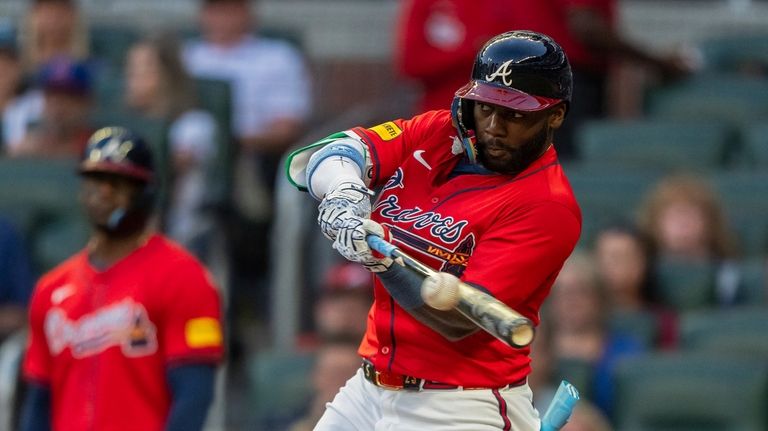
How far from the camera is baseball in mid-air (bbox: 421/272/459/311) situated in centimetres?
297

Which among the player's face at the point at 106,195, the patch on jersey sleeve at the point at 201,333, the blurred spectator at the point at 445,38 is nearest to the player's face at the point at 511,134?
the patch on jersey sleeve at the point at 201,333

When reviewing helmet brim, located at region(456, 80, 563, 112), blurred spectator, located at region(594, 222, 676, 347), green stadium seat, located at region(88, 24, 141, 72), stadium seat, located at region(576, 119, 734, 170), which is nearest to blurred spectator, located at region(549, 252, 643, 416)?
blurred spectator, located at region(594, 222, 676, 347)

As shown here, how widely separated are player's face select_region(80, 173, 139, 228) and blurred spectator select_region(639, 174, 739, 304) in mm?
2946

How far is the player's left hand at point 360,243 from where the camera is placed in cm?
312

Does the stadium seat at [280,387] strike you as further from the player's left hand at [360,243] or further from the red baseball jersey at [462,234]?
the player's left hand at [360,243]

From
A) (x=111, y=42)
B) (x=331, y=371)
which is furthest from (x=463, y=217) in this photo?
(x=111, y=42)

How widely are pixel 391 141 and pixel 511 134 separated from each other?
325 mm

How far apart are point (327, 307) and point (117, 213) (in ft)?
5.94

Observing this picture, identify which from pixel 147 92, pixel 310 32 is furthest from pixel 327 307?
pixel 310 32

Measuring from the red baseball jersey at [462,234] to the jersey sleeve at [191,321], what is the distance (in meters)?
1.17

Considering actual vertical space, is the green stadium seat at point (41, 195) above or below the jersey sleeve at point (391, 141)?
below

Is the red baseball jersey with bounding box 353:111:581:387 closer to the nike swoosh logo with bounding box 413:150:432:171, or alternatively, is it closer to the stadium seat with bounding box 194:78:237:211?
the nike swoosh logo with bounding box 413:150:432:171

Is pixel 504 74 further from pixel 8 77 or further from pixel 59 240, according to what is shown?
pixel 8 77

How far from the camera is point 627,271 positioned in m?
6.81
